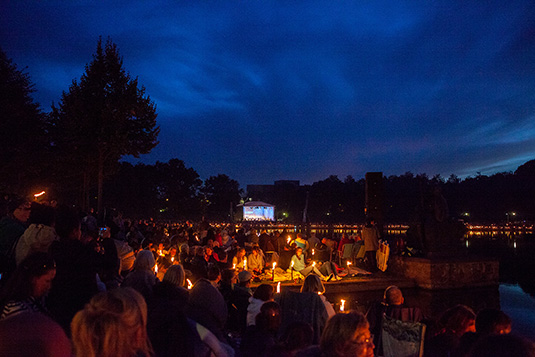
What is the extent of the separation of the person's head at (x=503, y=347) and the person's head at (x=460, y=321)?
2486mm

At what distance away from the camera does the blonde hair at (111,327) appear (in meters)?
1.85

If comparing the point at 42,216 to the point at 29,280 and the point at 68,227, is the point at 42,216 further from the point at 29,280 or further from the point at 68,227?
the point at 29,280

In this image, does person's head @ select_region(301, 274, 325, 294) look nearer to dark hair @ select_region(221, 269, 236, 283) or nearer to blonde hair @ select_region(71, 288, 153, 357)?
dark hair @ select_region(221, 269, 236, 283)

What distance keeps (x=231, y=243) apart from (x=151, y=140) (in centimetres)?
981

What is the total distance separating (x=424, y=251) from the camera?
14.4 meters

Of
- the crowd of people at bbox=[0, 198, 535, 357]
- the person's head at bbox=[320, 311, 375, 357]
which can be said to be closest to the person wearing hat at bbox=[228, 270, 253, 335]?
the crowd of people at bbox=[0, 198, 535, 357]

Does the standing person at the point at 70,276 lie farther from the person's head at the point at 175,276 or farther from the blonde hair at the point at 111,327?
the blonde hair at the point at 111,327

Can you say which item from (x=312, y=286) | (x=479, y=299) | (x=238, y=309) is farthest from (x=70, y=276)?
(x=479, y=299)

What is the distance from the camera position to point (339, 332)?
256 cm

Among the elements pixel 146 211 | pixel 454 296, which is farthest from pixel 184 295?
pixel 146 211

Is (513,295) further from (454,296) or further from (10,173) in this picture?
(10,173)

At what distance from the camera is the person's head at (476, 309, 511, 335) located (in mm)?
3416

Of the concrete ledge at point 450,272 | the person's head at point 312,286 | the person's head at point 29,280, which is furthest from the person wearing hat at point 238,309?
the concrete ledge at point 450,272

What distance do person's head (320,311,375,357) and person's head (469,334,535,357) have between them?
0.92 m
